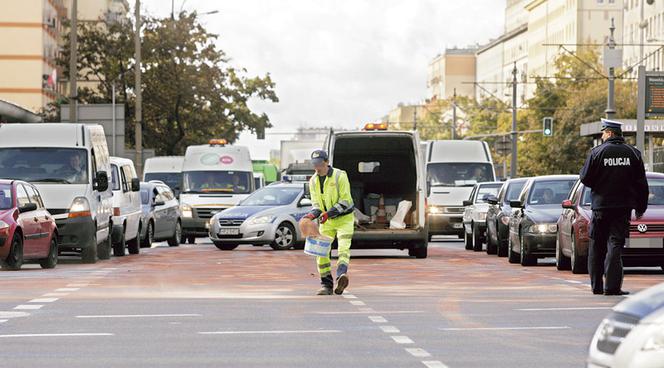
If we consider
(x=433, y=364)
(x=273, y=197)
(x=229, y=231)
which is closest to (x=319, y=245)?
(x=433, y=364)

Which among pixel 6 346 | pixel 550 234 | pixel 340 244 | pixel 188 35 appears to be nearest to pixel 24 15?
pixel 188 35

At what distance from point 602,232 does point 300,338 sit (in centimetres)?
619

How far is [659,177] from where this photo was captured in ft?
89.2

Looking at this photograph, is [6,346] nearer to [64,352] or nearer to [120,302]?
[64,352]

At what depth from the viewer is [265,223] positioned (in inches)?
1609

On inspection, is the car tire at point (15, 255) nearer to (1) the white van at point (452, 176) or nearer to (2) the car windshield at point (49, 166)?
(2) the car windshield at point (49, 166)

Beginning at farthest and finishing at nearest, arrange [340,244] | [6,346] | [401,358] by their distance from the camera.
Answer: [340,244] < [6,346] < [401,358]

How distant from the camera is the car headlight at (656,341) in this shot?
8.45m

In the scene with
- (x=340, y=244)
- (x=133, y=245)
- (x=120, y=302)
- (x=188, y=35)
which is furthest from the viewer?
(x=188, y=35)

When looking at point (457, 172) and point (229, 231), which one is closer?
point (229, 231)

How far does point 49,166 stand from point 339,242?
39.6 ft

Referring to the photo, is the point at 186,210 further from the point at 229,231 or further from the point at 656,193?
the point at 656,193

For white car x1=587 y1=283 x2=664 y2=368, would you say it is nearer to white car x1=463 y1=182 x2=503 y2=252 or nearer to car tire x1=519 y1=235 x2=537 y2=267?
car tire x1=519 y1=235 x2=537 y2=267

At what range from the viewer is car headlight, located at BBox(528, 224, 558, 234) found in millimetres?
30266
